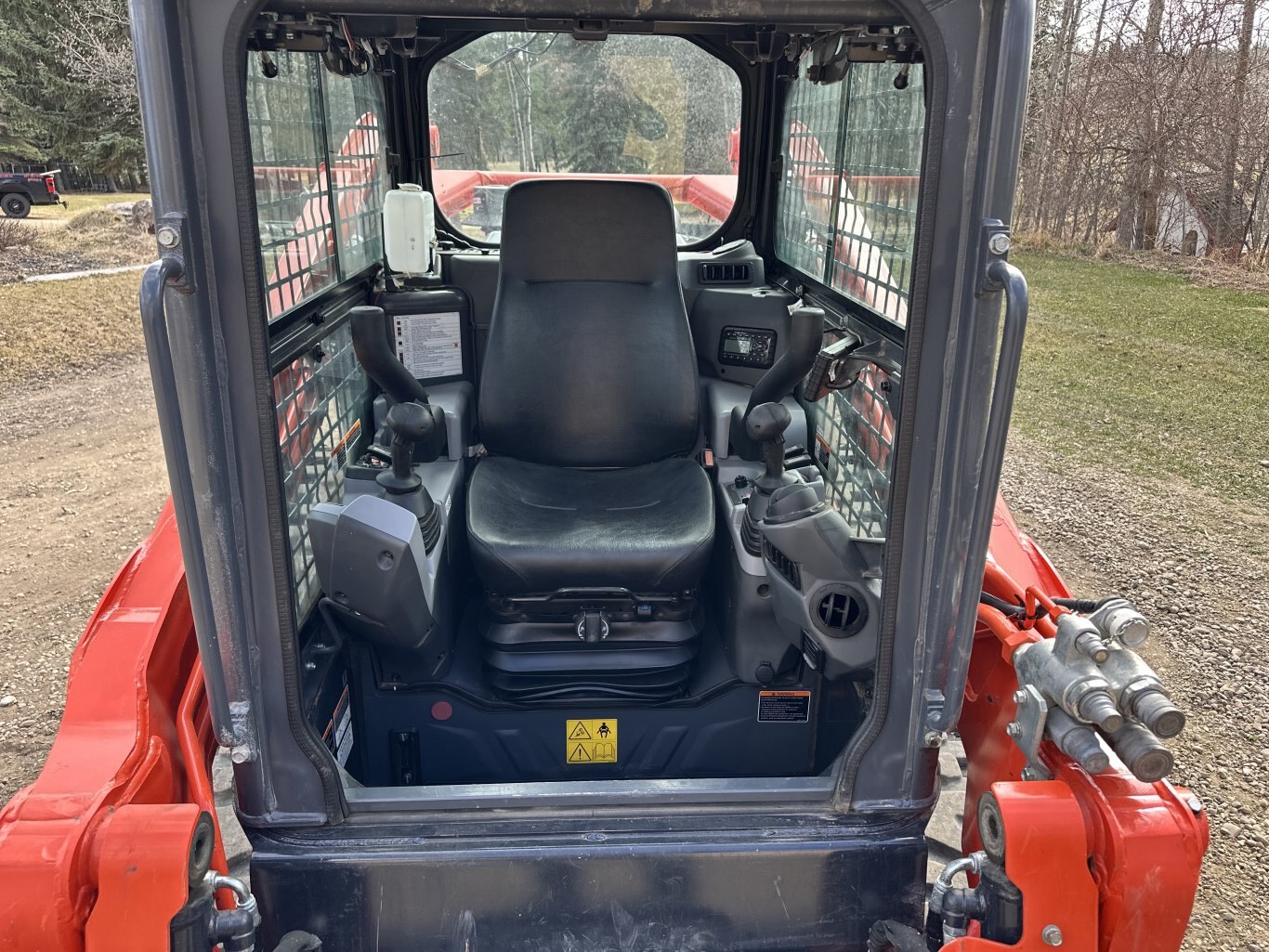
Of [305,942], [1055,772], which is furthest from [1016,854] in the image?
[305,942]

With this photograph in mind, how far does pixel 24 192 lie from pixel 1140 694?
19652mm

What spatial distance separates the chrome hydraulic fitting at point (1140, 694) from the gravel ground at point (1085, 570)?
4.63ft

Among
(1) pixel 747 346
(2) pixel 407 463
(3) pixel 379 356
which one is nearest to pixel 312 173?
(3) pixel 379 356

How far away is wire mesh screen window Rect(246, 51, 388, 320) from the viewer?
1.98m

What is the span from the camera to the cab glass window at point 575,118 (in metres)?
3.11

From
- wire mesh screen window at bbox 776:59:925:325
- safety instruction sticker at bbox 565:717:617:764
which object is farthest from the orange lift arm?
wire mesh screen window at bbox 776:59:925:325

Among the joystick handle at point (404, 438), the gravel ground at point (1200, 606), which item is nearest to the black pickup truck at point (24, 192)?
the gravel ground at point (1200, 606)

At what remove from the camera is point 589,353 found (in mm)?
2820

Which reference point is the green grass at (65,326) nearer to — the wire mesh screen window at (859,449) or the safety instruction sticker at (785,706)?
the wire mesh screen window at (859,449)

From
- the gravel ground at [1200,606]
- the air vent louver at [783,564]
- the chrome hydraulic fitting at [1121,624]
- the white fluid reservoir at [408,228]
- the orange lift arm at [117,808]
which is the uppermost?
the white fluid reservoir at [408,228]

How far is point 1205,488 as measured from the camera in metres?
5.53

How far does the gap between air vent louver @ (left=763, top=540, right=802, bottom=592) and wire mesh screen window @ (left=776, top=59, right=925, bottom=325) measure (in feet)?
1.84

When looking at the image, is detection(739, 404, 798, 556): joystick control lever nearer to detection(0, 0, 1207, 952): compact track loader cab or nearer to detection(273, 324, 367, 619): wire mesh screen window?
detection(0, 0, 1207, 952): compact track loader cab

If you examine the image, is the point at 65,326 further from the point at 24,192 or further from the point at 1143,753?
the point at 24,192
